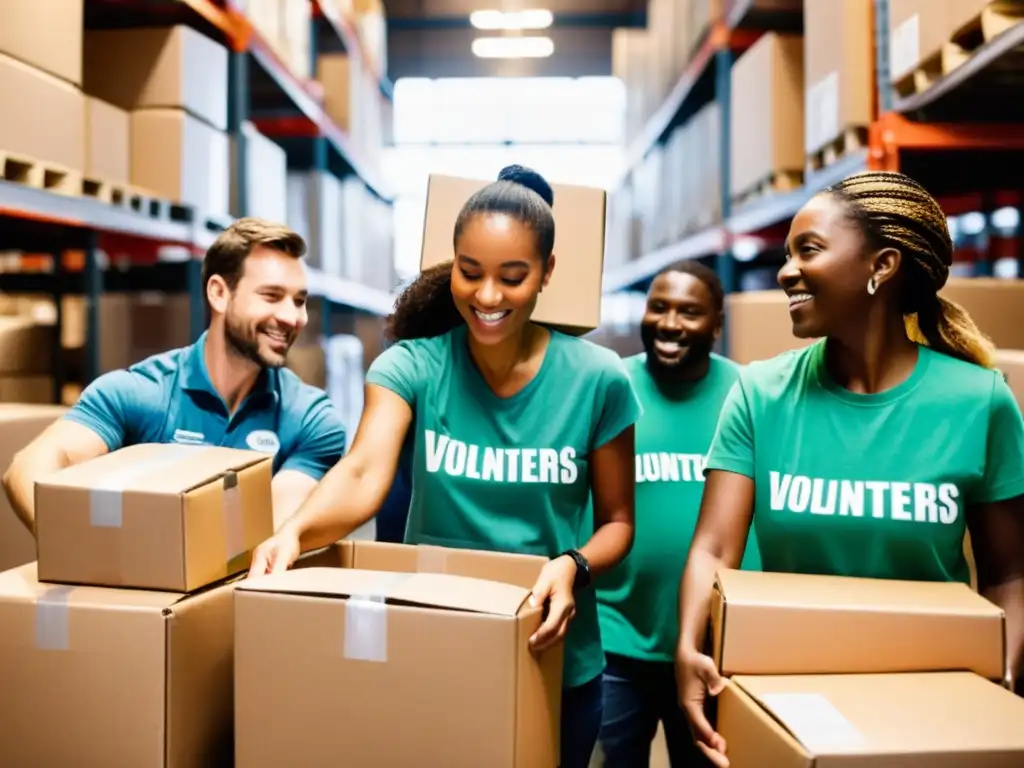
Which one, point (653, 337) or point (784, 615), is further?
point (653, 337)

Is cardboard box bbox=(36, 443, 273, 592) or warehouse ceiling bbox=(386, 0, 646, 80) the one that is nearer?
cardboard box bbox=(36, 443, 273, 592)

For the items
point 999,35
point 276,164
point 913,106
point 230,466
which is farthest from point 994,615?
point 276,164

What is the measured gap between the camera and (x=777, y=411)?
159 cm

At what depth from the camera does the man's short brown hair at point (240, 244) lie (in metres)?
2.32

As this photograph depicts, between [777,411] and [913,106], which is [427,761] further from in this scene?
[913,106]

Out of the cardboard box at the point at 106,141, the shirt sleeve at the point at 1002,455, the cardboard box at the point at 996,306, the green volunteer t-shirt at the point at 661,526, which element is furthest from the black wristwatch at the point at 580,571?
the cardboard box at the point at 106,141

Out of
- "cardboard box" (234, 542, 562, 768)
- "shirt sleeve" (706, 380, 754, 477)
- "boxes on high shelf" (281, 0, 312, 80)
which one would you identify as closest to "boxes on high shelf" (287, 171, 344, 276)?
"boxes on high shelf" (281, 0, 312, 80)

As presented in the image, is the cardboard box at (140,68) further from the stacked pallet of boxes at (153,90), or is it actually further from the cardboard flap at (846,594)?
the cardboard flap at (846,594)

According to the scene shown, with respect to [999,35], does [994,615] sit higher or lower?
lower

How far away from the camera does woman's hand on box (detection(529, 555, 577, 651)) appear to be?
125cm

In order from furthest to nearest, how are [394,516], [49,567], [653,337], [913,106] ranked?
[913,106], [653,337], [394,516], [49,567]

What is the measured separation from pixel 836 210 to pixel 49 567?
1.33m

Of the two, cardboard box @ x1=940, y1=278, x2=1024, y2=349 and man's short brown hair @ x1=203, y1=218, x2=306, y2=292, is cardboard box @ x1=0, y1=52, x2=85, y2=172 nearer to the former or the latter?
man's short brown hair @ x1=203, y1=218, x2=306, y2=292

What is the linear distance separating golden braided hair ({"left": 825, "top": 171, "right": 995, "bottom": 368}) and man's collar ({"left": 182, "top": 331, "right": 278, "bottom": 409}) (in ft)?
4.27
